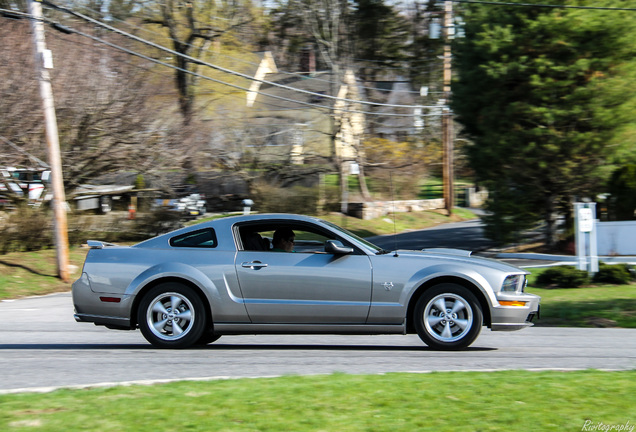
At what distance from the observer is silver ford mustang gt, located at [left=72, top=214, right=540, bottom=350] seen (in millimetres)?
7586

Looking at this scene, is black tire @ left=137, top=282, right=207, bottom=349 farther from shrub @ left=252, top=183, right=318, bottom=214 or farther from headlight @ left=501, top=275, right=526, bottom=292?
shrub @ left=252, top=183, right=318, bottom=214

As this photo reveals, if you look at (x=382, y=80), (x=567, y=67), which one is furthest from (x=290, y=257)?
(x=382, y=80)

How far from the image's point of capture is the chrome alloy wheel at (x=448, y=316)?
7562 mm

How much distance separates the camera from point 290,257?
7.81 meters

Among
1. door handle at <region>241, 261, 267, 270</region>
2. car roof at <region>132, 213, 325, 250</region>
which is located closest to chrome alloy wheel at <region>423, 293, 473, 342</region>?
car roof at <region>132, 213, 325, 250</region>

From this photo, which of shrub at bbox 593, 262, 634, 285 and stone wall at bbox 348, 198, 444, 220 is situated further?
stone wall at bbox 348, 198, 444, 220

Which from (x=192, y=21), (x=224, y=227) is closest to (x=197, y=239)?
(x=224, y=227)

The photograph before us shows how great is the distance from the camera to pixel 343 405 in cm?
484

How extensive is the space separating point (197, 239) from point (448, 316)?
2.88 m

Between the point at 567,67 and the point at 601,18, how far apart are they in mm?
1761

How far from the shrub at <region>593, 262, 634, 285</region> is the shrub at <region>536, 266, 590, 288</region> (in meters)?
0.46

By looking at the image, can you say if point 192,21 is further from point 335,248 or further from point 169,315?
point 335,248

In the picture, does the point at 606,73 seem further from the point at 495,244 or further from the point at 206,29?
the point at 206,29

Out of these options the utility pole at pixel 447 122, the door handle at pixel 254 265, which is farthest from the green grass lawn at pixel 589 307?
the utility pole at pixel 447 122
